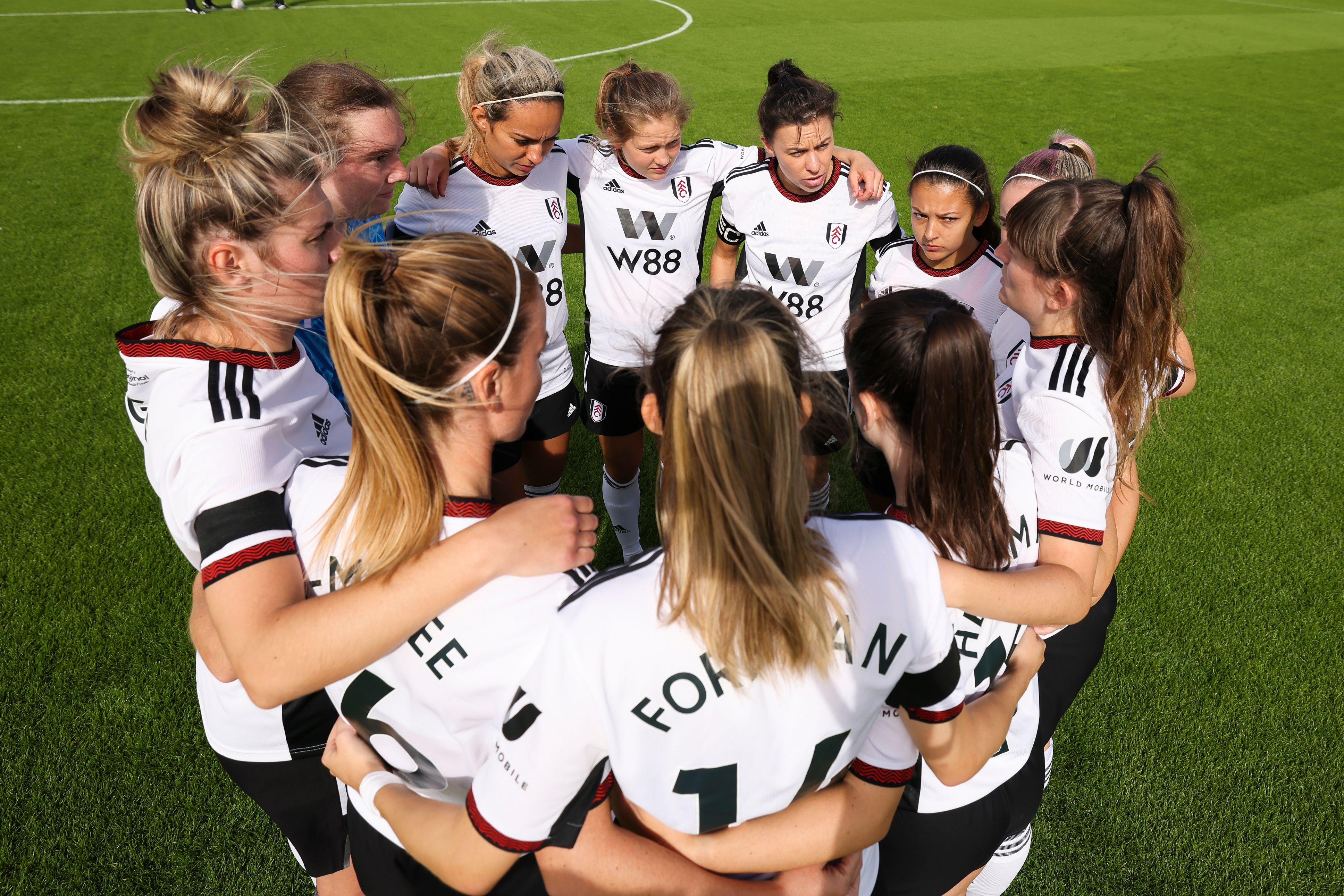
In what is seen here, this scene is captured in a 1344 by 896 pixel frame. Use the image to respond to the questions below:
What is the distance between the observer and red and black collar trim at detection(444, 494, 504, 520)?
4.69 ft

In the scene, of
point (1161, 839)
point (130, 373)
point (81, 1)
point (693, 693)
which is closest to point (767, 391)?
point (693, 693)

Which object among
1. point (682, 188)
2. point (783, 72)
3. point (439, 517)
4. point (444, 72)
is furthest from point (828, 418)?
point (444, 72)

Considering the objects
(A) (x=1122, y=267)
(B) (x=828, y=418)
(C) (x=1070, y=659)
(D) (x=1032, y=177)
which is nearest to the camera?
(B) (x=828, y=418)

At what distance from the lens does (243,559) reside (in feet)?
4.56

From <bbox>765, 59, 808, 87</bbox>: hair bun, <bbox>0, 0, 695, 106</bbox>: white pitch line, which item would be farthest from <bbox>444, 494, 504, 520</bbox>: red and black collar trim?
<bbox>0, 0, 695, 106</bbox>: white pitch line

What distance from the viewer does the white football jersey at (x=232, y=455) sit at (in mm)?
1436

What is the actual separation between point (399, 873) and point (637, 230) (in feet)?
9.73

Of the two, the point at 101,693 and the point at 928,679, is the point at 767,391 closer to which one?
the point at 928,679

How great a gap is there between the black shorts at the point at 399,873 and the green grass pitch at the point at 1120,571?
133cm

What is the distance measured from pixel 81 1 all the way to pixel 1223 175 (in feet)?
73.0

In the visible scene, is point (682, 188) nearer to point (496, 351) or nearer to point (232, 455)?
point (496, 351)

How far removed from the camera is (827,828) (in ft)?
4.61

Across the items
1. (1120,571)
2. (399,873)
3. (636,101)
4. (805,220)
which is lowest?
(1120,571)

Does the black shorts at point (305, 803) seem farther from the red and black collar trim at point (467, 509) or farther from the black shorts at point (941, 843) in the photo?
the black shorts at point (941, 843)
